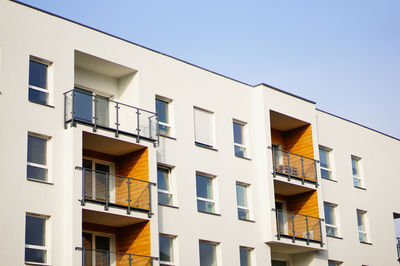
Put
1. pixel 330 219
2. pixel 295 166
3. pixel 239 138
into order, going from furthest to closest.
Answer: pixel 330 219
pixel 295 166
pixel 239 138

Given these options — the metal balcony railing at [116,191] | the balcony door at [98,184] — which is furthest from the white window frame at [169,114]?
the balcony door at [98,184]

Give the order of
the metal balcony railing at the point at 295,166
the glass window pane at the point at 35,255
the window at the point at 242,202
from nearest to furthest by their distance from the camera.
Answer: the glass window pane at the point at 35,255
the window at the point at 242,202
the metal balcony railing at the point at 295,166

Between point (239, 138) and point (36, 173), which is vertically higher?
point (239, 138)

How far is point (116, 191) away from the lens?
25.3 metres

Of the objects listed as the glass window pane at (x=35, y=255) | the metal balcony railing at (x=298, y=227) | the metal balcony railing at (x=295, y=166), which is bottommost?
the glass window pane at (x=35, y=255)

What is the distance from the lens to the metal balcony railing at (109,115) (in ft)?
80.6

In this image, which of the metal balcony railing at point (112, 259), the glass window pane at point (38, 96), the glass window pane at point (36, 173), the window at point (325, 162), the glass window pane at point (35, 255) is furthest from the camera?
the window at point (325, 162)

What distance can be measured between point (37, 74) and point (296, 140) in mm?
13715

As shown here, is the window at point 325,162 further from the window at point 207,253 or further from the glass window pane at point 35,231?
the glass window pane at point 35,231

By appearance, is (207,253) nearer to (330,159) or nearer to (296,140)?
(296,140)

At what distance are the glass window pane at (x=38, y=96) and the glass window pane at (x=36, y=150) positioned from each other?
49.4 inches

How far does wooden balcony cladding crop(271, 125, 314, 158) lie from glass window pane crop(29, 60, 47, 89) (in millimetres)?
12629

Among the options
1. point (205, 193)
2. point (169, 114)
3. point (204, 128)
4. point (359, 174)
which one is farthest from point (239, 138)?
point (359, 174)

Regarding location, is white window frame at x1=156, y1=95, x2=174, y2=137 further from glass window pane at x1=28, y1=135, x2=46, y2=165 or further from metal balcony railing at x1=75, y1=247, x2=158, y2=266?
glass window pane at x1=28, y1=135, x2=46, y2=165
